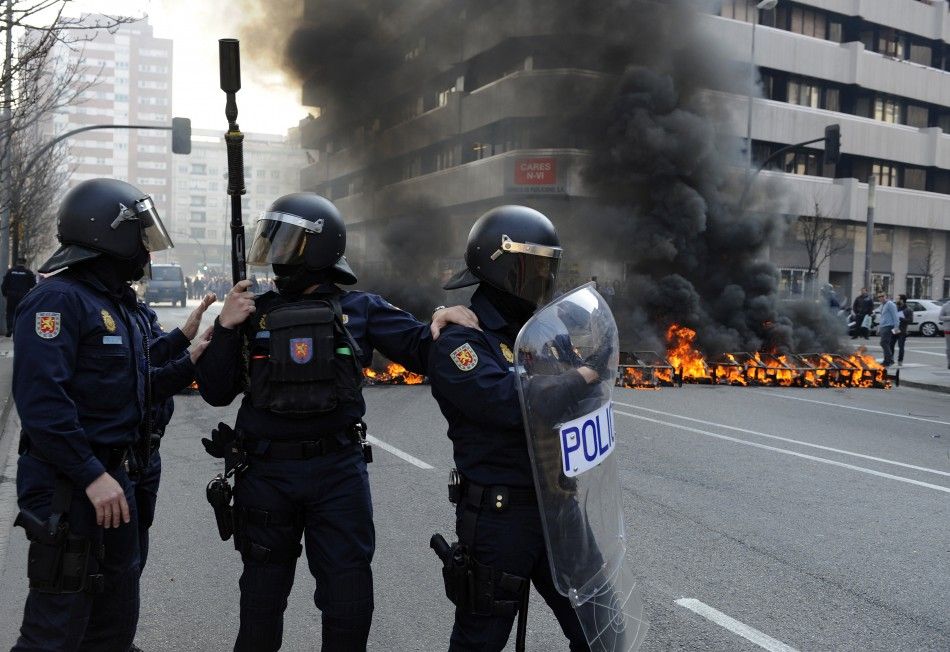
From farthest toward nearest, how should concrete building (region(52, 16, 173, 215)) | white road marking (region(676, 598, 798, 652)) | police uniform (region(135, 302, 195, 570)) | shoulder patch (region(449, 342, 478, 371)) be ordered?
concrete building (region(52, 16, 173, 215))
white road marking (region(676, 598, 798, 652))
police uniform (region(135, 302, 195, 570))
shoulder patch (region(449, 342, 478, 371))

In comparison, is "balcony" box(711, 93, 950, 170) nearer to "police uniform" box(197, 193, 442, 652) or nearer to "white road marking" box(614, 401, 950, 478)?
"white road marking" box(614, 401, 950, 478)

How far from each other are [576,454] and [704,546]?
Result: 2.76 metres

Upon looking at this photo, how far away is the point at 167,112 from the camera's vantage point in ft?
443

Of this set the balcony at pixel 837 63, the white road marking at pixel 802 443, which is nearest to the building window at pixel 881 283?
the balcony at pixel 837 63

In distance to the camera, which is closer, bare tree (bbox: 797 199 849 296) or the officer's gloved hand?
the officer's gloved hand

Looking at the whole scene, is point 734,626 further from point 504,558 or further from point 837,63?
point 837,63

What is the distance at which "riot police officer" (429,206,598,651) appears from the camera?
240cm

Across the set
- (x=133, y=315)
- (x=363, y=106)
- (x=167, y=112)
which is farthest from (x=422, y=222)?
(x=167, y=112)

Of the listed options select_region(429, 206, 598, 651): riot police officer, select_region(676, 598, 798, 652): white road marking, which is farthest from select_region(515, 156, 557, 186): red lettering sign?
select_region(429, 206, 598, 651): riot police officer

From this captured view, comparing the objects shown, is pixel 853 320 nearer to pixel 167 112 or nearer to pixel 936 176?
pixel 936 176

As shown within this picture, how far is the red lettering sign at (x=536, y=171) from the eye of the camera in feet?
78.2

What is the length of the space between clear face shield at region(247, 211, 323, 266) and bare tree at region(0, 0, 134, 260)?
582 cm

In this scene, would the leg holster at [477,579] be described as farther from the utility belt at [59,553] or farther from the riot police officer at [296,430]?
the utility belt at [59,553]

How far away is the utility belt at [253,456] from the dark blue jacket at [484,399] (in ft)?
1.18
